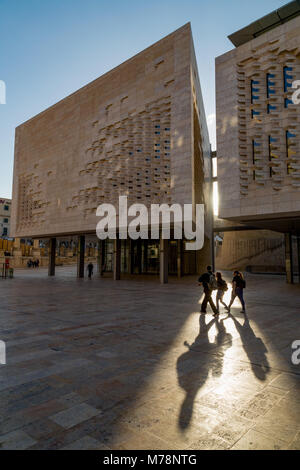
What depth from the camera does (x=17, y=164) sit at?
40.2 metres

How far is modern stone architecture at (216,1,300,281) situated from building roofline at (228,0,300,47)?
0.06m

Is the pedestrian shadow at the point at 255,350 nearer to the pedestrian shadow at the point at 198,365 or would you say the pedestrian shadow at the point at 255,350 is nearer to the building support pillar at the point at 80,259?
the pedestrian shadow at the point at 198,365

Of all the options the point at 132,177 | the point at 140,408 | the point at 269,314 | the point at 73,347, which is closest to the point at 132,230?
the point at 132,177

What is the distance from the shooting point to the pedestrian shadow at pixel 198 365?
3719 mm

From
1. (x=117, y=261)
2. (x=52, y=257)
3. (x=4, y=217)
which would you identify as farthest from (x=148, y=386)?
(x=4, y=217)

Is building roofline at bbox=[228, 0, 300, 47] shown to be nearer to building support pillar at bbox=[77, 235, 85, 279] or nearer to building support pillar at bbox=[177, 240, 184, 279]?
building support pillar at bbox=[177, 240, 184, 279]

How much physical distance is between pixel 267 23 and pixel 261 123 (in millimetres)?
7646

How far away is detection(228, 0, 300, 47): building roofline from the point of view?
19.5 metres

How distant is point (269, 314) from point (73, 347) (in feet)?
24.5

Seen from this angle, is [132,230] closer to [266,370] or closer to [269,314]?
[269,314]
